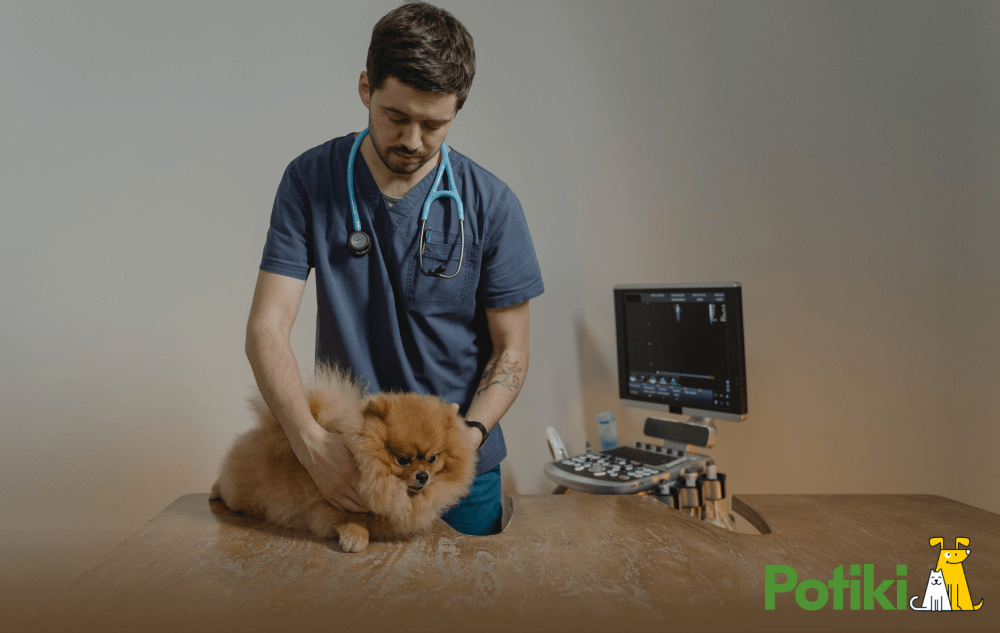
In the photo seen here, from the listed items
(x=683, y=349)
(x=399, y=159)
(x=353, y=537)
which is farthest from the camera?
(x=683, y=349)

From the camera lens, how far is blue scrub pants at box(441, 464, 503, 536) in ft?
5.08

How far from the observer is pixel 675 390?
2178mm

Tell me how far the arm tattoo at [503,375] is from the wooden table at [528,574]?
33 cm

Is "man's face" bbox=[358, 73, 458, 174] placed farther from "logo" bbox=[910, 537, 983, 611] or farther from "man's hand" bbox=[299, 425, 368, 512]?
"logo" bbox=[910, 537, 983, 611]

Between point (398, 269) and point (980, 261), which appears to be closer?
point (398, 269)

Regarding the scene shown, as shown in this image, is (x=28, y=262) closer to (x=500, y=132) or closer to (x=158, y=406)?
(x=158, y=406)

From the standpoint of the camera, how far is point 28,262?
2.09m

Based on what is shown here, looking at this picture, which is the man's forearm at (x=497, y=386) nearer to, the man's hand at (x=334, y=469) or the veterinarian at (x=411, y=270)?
the veterinarian at (x=411, y=270)

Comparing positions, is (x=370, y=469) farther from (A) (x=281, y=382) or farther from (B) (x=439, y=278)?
(B) (x=439, y=278)

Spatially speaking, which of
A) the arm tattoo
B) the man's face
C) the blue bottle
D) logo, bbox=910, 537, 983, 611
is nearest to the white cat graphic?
logo, bbox=910, 537, 983, 611

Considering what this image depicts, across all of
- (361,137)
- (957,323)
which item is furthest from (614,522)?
(957,323)

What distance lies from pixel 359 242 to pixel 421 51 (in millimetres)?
484

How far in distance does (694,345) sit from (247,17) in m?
2.09

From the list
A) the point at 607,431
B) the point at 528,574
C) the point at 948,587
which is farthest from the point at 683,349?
the point at 528,574
